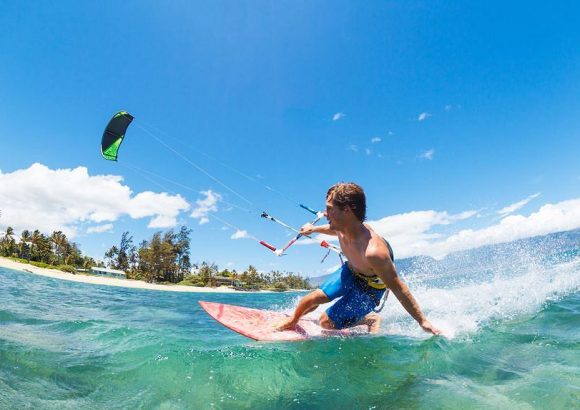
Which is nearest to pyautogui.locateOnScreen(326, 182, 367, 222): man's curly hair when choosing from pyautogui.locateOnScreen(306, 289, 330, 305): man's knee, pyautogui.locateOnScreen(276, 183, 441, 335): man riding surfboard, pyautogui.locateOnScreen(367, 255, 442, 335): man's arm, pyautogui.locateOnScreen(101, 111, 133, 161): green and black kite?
pyautogui.locateOnScreen(276, 183, 441, 335): man riding surfboard

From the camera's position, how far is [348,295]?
5.22 m

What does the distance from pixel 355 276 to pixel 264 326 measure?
1971 mm

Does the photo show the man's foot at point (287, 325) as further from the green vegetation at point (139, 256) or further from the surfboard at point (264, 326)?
the green vegetation at point (139, 256)

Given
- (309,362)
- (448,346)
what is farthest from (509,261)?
(309,362)

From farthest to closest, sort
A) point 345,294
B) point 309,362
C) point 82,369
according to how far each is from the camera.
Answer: point 345,294 → point 309,362 → point 82,369

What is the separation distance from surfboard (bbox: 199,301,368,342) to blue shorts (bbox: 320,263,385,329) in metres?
0.31

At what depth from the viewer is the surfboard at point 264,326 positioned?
5266 millimetres

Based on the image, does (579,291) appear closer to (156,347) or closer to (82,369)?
(156,347)

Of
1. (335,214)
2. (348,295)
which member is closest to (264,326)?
(348,295)

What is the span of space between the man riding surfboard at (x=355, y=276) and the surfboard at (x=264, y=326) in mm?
150

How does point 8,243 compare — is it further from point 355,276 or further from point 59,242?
point 355,276

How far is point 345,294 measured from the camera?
5176 millimetres

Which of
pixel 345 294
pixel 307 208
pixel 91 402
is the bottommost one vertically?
pixel 91 402

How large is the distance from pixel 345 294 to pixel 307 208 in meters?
4.03
